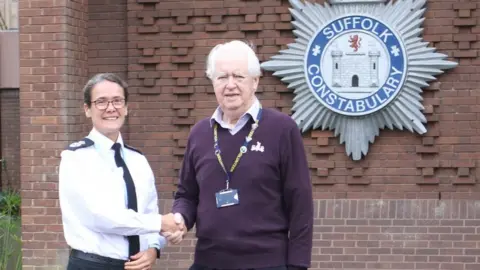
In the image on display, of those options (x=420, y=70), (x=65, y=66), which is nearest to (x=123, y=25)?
(x=65, y=66)

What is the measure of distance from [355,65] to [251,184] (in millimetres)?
3615

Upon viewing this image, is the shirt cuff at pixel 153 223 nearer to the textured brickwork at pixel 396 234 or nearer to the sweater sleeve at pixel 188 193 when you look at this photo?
the sweater sleeve at pixel 188 193

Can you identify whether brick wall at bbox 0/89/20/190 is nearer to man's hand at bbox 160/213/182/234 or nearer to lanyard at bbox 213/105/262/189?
man's hand at bbox 160/213/182/234

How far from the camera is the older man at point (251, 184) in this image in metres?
3.71

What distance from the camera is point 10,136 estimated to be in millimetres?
10750

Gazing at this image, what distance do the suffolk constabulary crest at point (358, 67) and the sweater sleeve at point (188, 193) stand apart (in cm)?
321

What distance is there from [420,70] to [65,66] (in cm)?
301

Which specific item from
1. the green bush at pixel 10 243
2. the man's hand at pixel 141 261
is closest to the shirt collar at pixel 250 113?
the man's hand at pixel 141 261

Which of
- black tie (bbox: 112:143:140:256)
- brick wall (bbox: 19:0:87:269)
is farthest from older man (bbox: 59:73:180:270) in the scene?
brick wall (bbox: 19:0:87:269)

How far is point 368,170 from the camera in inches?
282

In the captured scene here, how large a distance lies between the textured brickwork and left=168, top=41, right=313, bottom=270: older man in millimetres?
3414

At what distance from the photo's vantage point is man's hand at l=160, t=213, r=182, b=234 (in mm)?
3941

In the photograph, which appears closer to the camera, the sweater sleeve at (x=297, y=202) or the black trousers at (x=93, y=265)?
the sweater sleeve at (x=297, y=202)

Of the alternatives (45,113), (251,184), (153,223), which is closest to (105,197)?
(153,223)
